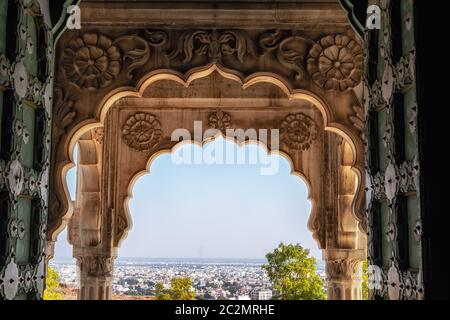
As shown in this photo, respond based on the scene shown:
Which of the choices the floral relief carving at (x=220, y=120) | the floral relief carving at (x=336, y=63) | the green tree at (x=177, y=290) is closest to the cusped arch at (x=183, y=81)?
the floral relief carving at (x=336, y=63)

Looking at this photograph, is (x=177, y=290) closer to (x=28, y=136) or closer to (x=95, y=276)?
(x=95, y=276)

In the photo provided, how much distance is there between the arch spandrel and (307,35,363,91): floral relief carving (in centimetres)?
1

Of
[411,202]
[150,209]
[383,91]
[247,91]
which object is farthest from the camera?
[150,209]

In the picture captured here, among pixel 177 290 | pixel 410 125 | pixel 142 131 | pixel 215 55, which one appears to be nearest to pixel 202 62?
pixel 215 55

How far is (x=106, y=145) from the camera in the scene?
11.4m

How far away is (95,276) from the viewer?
11688 mm

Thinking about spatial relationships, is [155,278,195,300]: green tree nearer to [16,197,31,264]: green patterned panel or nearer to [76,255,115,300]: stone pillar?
[76,255,115,300]: stone pillar

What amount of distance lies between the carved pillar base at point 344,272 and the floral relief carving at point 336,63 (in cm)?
442

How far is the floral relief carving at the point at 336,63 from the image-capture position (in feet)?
23.2

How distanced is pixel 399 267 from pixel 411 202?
390mm

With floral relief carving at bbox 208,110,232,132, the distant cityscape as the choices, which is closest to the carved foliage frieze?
floral relief carving at bbox 208,110,232,132

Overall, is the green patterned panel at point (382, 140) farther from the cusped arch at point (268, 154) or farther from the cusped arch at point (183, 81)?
the cusped arch at point (268, 154)
